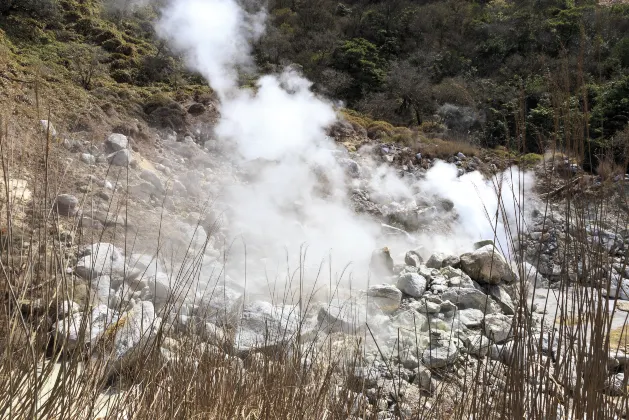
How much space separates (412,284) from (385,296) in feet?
1.56

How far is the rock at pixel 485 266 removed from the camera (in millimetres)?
5684

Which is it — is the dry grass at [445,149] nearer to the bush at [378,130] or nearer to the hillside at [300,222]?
the hillside at [300,222]

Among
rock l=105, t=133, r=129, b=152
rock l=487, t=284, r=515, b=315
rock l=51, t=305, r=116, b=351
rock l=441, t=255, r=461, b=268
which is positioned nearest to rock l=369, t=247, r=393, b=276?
rock l=441, t=255, r=461, b=268

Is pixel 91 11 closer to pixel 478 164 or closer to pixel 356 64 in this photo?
pixel 356 64

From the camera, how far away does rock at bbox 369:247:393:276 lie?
587cm

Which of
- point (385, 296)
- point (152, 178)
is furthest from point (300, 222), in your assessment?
point (385, 296)

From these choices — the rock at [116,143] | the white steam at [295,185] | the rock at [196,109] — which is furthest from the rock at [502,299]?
the rock at [196,109]

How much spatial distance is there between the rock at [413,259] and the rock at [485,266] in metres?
0.54

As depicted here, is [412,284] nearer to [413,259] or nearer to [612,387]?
[413,259]

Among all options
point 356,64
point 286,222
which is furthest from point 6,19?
point 356,64

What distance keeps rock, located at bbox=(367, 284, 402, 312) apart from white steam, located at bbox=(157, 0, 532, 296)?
1.85 feet

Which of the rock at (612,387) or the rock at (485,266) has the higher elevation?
the rock at (485,266)

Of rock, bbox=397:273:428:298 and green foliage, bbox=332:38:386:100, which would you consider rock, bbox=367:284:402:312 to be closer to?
rock, bbox=397:273:428:298

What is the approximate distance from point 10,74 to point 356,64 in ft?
48.2
